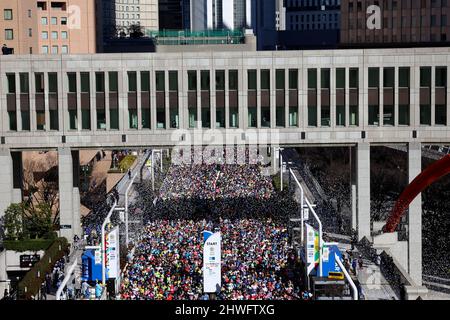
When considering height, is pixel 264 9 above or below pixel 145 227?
above

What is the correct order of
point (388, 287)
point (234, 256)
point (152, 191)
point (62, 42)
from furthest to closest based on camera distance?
point (62, 42)
point (152, 191)
point (234, 256)
point (388, 287)

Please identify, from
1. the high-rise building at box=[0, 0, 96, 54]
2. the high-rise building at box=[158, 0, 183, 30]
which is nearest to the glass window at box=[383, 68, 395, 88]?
the high-rise building at box=[0, 0, 96, 54]

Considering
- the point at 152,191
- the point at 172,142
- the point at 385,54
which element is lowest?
the point at 152,191

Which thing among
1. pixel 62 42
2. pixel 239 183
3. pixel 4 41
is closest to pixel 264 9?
pixel 62 42

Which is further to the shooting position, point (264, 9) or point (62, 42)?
point (264, 9)
